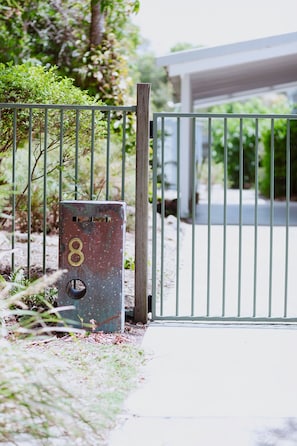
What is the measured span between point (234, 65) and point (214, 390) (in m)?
10.2

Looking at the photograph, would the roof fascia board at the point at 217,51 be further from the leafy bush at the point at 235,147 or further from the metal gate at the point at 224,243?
the leafy bush at the point at 235,147

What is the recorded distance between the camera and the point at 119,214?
18.2ft

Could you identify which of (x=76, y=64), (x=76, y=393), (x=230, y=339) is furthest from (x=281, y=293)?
(x=76, y=64)

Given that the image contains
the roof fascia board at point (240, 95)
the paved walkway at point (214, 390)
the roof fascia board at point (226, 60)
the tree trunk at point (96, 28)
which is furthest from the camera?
the roof fascia board at point (240, 95)

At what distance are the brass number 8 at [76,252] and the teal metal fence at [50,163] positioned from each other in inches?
15.3

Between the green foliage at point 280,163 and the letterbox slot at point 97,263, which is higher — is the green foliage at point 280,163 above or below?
above

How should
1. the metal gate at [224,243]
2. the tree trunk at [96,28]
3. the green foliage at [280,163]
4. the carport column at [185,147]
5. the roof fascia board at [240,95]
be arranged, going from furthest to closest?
1. the green foliage at [280,163]
2. the roof fascia board at [240,95]
3. the carport column at [185,147]
4. the tree trunk at [96,28]
5. the metal gate at [224,243]

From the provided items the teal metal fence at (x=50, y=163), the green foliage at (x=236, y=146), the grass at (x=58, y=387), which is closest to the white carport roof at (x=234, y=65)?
the teal metal fence at (x=50, y=163)

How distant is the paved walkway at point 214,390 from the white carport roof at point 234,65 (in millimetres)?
8060

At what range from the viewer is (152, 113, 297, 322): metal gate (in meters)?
6.03

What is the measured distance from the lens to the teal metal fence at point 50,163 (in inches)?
233

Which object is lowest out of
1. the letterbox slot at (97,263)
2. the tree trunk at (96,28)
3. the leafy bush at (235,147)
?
the letterbox slot at (97,263)

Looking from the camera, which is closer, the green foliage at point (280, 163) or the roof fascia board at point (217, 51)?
the roof fascia board at point (217, 51)

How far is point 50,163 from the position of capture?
26.9 ft
